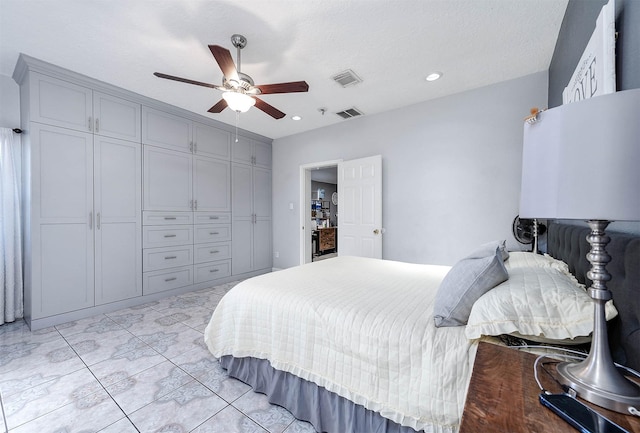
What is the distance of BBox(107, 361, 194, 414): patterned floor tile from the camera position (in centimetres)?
157

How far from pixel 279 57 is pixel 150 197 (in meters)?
2.45

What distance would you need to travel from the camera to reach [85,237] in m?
2.81

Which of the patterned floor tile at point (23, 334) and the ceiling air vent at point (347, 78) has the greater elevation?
the ceiling air vent at point (347, 78)

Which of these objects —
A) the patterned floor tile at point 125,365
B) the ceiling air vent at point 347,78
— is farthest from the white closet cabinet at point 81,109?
the ceiling air vent at point 347,78

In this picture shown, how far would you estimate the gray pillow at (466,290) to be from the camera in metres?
1.12

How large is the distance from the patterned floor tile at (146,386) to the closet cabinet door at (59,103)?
8.84 ft

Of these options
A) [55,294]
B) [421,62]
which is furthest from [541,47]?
[55,294]

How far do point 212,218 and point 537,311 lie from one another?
4042 millimetres

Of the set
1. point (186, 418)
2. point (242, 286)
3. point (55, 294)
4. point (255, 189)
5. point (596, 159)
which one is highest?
point (255, 189)

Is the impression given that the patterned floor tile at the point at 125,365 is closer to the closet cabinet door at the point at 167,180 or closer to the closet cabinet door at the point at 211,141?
the closet cabinet door at the point at 167,180

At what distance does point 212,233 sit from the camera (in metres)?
4.05

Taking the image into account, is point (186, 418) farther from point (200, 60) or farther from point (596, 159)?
point (200, 60)

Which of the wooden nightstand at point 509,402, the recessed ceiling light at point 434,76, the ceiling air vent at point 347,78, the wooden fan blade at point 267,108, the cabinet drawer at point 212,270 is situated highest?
the recessed ceiling light at point 434,76

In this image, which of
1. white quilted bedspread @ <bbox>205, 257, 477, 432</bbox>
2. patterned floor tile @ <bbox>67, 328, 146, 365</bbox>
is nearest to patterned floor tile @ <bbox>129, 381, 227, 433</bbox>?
white quilted bedspread @ <bbox>205, 257, 477, 432</bbox>
